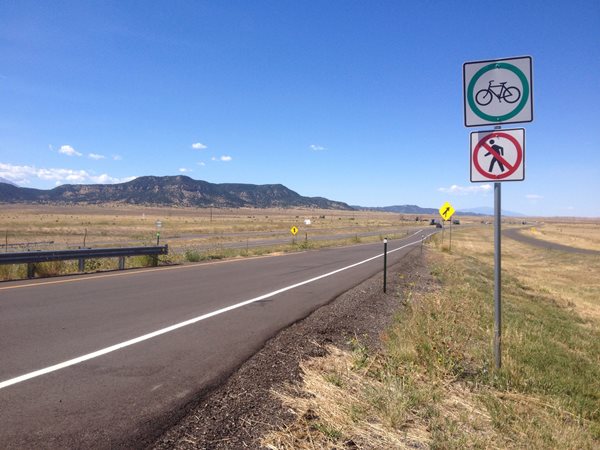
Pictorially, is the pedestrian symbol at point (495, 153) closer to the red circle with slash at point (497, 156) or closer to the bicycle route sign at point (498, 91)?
the red circle with slash at point (497, 156)

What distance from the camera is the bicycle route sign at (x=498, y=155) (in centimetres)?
505

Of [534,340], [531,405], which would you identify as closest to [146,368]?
[531,405]

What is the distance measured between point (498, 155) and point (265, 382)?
357 cm

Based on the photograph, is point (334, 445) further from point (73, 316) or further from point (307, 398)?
point (73, 316)

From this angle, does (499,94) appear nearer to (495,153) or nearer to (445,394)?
(495,153)

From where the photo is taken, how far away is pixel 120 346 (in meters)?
6.40

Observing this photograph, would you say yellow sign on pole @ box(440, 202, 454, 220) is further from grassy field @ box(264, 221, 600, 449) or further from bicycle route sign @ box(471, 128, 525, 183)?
Answer: bicycle route sign @ box(471, 128, 525, 183)

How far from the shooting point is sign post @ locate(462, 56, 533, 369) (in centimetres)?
510

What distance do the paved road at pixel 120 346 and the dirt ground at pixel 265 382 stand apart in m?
0.19

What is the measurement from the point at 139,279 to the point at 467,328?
9.64m

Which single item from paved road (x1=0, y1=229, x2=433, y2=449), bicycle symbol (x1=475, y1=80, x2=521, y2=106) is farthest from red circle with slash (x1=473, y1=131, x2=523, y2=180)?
paved road (x1=0, y1=229, x2=433, y2=449)

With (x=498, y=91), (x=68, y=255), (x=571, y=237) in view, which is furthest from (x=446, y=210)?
(x=571, y=237)

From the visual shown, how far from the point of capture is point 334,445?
11.5ft

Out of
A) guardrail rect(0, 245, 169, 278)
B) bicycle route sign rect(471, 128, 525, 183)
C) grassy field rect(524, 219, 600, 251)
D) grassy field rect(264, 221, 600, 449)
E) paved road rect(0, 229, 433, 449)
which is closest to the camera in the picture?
→ grassy field rect(264, 221, 600, 449)
